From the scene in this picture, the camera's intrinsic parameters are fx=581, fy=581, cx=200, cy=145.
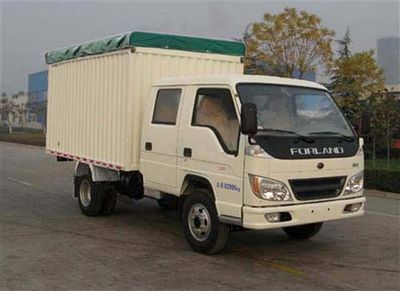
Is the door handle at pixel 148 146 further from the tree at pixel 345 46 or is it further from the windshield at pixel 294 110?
the tree at pixel 345 46

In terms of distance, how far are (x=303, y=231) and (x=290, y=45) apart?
1563 centimetres

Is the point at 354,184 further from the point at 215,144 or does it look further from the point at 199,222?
the point at 199,222

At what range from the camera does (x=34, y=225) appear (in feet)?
29.3

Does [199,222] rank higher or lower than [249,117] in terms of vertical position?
lower

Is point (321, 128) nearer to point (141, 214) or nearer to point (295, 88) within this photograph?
point (295, 88)

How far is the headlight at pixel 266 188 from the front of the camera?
21.1 ft

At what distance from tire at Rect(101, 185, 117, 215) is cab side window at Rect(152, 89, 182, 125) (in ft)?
6.96

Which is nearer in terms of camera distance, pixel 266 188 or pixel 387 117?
pixel 266 188

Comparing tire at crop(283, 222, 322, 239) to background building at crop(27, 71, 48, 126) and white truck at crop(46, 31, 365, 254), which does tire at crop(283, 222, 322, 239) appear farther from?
background building at crop(27, 71, 48, 126)

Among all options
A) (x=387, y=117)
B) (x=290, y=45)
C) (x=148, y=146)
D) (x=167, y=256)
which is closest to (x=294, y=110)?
(x=148, y=146)

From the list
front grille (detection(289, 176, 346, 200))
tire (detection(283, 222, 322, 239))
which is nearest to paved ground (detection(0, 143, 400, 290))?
tire (detection(283, 222, 322, 239))

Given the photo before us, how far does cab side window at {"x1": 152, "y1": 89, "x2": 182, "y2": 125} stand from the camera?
7.73m

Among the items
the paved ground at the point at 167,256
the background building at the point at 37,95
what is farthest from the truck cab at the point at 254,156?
the background building at the point at 37,95

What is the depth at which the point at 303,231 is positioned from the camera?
8.04m
